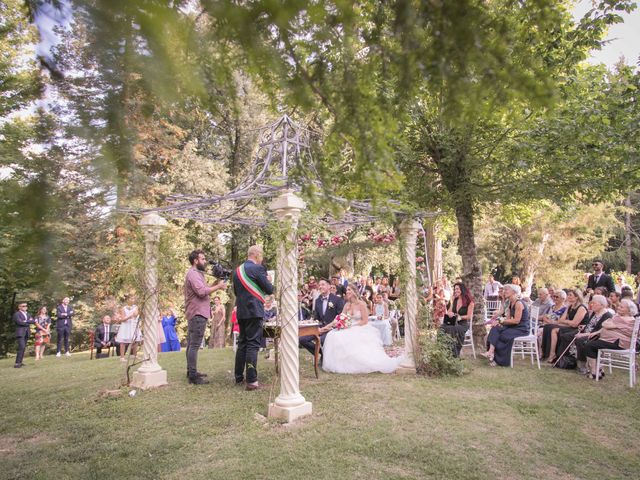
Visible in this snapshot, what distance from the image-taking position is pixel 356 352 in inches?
289

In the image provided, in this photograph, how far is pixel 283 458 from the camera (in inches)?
146

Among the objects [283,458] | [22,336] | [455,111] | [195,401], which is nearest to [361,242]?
[22,336]

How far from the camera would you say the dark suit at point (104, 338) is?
39.7 ft

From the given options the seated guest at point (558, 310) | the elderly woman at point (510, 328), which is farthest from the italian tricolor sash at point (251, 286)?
the seated guest at point (558, 310)

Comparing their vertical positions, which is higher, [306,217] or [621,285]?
[306,217]

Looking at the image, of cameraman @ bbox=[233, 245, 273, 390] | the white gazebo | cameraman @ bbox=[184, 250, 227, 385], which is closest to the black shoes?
cameraman @ bbox=[184, 250, 227, 385]

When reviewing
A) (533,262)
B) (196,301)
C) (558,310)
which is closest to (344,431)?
(196,301)

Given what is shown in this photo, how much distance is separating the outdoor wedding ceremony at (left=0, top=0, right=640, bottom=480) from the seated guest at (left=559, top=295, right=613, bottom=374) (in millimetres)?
49

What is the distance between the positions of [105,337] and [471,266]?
32.9 ft

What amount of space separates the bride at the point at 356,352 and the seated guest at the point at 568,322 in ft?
10.4

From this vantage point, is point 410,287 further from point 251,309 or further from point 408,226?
point 251,309

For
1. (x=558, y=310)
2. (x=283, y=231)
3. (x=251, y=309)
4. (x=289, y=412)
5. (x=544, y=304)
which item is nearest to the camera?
(x=289, y=412)

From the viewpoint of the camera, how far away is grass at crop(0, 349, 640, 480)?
11.7ft

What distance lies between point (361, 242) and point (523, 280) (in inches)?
433
